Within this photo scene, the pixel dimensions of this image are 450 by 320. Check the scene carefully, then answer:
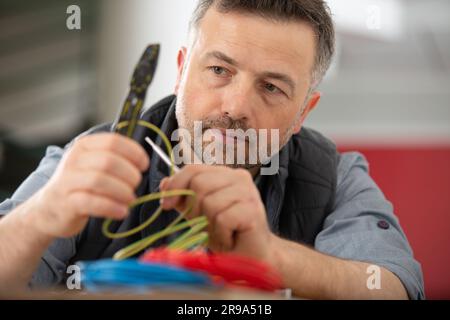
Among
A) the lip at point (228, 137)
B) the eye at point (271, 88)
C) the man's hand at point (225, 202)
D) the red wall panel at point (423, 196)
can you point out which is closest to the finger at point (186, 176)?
the man's hand at point (225, 202)

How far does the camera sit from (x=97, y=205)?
21.9 inches

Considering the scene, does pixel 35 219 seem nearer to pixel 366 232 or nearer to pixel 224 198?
pixel 224 198

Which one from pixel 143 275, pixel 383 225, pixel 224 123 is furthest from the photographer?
pixel 383 225

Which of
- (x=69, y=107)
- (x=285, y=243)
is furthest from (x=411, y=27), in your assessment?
(x=285, y=243)

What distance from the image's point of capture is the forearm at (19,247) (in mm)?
639

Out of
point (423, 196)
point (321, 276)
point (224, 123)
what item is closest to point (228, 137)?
point (224, 123)

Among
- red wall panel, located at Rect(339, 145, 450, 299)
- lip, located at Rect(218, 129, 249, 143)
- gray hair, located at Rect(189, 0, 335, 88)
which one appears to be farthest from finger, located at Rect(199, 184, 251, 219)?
red wall panel, located at Rect(339, 145, 450, 299)

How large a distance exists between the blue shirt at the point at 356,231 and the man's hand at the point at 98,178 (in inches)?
10.4

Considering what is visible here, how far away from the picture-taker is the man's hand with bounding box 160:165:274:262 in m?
0.65

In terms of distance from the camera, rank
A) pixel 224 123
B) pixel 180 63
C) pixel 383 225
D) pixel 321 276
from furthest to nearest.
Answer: pixel 180 63, pixel 383 225, pixel 224 123, pixel 321 276

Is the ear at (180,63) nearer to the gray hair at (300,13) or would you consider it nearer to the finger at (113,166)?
the gray hair at (300,13)

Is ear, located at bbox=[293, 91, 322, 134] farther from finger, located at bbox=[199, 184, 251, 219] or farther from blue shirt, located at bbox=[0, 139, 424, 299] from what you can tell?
finger, located at bbox=[199, 184, 251, 219]

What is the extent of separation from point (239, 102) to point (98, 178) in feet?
1.23

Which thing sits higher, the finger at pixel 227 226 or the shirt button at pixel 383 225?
the shirt button at pixel 383 225
